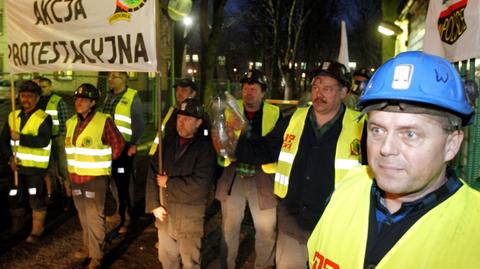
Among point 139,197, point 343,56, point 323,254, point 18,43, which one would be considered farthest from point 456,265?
point 343,56

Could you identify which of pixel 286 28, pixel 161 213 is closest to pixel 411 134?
pixel 161 213

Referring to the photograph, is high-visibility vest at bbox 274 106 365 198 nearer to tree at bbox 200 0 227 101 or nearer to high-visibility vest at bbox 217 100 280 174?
high-visibility vest at bbox 217 100 280 174

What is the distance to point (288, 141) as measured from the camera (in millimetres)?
3508

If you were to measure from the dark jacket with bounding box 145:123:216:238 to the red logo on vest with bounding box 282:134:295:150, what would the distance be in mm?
836

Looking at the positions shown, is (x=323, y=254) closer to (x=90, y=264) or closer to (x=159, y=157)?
(x=159, y=157)

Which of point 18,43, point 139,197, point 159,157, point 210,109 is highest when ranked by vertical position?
point 18,43

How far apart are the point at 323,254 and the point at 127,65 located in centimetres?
311

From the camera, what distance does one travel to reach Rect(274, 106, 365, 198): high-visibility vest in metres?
3.25

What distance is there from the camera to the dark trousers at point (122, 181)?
6121mm

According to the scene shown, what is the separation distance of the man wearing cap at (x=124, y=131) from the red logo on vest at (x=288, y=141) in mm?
3237

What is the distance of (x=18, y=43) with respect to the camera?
5.13 metres

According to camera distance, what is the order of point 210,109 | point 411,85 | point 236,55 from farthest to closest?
point 236,55, point 210,109, point 411,85

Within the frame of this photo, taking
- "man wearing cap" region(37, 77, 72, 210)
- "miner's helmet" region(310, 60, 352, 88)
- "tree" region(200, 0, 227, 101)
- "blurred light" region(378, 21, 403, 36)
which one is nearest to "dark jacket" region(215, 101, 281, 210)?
"miner's helmet" region(310, 60, 352, 88)

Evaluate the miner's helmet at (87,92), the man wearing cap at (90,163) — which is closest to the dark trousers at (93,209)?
the man wearing cap at (90,163)
